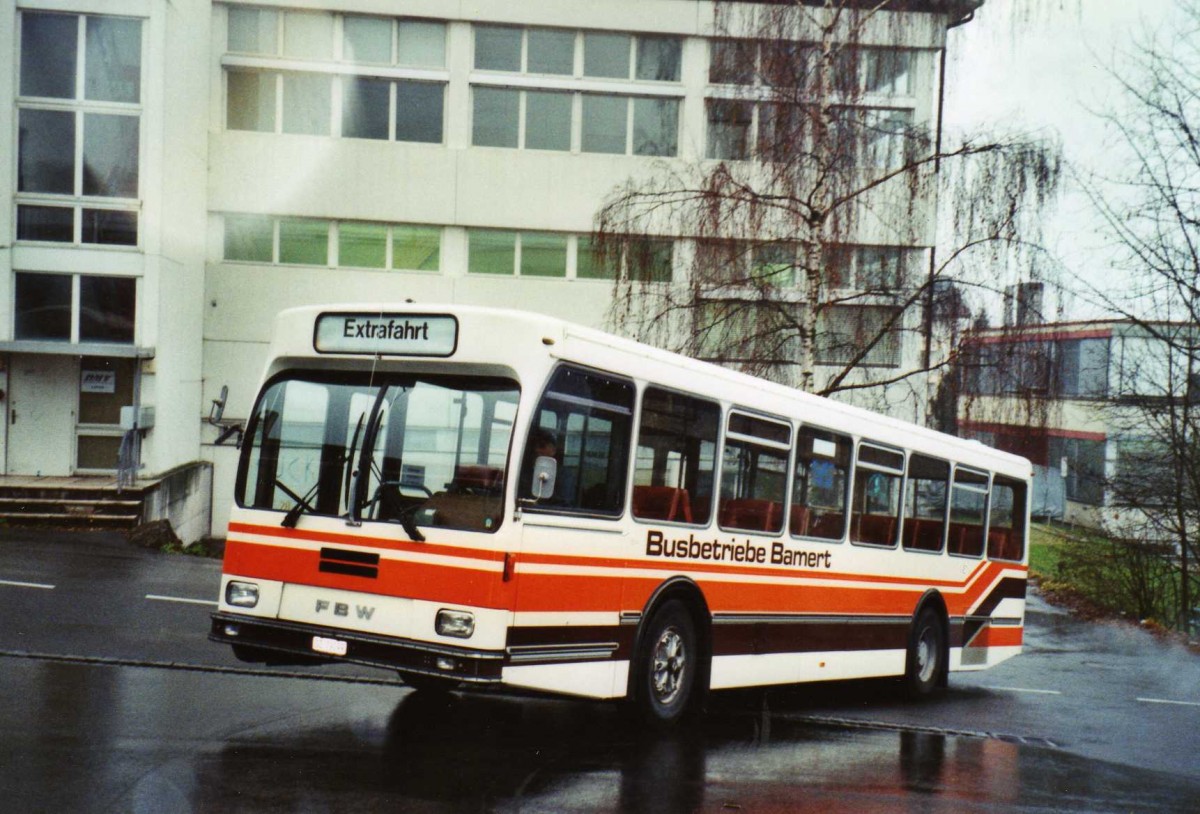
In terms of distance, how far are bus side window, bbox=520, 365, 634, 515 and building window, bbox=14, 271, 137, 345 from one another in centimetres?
1889

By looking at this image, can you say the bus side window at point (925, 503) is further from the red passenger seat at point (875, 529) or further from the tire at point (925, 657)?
the tire at point (925, 657)

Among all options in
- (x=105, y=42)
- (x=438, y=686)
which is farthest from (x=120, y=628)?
(x=105, y=42)

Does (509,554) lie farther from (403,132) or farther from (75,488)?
(403,132)

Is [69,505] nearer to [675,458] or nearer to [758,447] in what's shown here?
[758,447]

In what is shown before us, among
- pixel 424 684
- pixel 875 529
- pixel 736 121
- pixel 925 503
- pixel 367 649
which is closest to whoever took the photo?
pixel 367 649

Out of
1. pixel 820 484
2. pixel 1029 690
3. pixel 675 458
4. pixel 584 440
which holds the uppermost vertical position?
pixel 584 440

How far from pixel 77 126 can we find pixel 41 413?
5629 mm

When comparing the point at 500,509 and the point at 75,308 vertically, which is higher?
the point at 75,308

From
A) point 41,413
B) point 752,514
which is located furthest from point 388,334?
point 41,413

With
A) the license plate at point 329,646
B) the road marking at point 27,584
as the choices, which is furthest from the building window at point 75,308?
the license plate at point 329,646

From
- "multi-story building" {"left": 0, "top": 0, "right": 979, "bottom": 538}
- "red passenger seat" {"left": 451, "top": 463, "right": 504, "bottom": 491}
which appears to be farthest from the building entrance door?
"red passenger seat" {"left": 451, "top": 463, "right": 504, "bottom": 491}

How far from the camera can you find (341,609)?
8.12m

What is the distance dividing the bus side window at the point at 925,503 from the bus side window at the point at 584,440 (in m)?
5.42

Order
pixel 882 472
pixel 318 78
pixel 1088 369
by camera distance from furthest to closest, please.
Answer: pixel 318 78 → pixel 1088 369 → pixel 882 472
